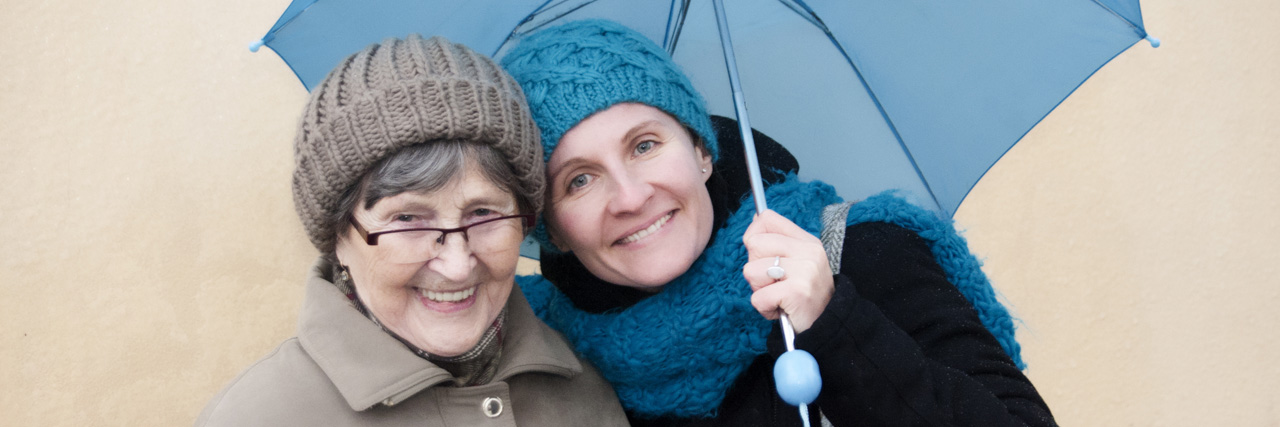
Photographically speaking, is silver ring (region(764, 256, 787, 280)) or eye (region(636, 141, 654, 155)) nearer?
silver ring (region(764, 256, 787, 280))

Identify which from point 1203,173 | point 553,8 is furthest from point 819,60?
point 1203,173

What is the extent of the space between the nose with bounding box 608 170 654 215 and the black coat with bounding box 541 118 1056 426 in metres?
0.29

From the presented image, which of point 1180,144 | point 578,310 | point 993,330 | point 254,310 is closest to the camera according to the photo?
point 993,330

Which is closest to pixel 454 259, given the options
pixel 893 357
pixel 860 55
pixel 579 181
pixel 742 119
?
pixel 579 181

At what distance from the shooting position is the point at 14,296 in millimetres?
2334

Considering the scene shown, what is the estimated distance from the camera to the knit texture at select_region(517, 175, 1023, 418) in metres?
1.99

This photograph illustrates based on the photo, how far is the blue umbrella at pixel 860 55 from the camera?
1.94 m

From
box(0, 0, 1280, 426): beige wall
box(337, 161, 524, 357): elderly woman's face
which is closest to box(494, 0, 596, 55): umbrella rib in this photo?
box(337, 161, 524, 357): elderly woman's face

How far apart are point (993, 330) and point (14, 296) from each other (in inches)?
90.8

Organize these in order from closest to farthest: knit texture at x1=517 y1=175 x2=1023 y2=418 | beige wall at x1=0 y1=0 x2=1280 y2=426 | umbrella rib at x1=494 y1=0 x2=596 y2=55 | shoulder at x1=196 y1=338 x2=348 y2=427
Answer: shoulder at x1=196 y1=338 x2=348 y2=427, knit texture at x1=517 y1=175 x2=1023 y2=418, umbrella rib at x1=494 y1=0 x2=596 y2=55, beige wall at x1=0 y1=0 x2=1280 y2=426

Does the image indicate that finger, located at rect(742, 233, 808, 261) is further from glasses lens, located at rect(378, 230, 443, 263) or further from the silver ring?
glasses lens, located at rect(378, 230, 443, 263)

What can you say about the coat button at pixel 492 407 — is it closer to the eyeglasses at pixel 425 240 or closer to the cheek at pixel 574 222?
the eyeglasses at pixel 425 240

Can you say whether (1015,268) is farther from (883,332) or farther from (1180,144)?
(883,332)

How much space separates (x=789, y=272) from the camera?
66.9 inches
